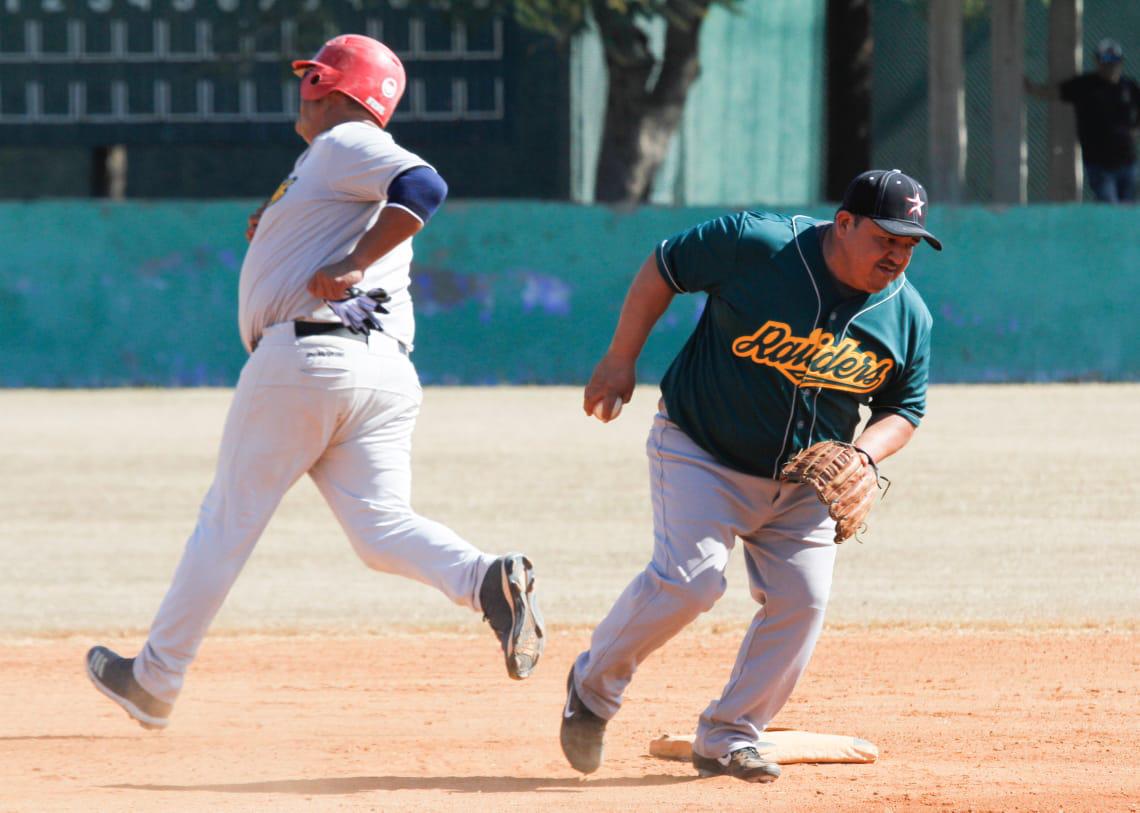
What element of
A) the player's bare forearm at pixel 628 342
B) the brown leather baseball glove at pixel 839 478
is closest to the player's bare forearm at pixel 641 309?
the player's bare forearm at pixel 628 342

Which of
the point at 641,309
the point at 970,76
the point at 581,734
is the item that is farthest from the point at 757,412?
the point at 970,76

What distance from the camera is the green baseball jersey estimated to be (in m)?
4.68

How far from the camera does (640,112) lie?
20016 mm

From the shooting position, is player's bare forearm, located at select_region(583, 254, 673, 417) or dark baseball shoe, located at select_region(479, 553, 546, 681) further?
dark baseball shoe, located at select_region(479, 553, 546, 681)

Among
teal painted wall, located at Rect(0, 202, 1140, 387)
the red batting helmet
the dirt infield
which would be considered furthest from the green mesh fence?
the red batting helmet

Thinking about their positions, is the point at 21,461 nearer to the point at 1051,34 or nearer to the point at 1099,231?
the point at 1099,231

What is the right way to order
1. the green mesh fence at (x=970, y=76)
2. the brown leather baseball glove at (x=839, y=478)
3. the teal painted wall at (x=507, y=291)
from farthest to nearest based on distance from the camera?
the green mesh fence at (x=970, y=76) → the teal painted wall at (x=507, y=291) → the brown leather baseball glove at (x=839, y=478)

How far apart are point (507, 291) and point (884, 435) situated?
458 inches

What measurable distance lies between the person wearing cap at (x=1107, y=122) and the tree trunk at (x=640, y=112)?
12.8 ft

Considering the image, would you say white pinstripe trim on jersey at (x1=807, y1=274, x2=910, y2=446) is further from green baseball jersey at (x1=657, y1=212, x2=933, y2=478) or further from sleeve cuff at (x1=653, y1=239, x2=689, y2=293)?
sleeve cuff at (x1=653, y1=239, x2=689, y2=293)

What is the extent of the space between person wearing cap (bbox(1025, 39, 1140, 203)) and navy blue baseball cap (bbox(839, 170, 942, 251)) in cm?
1435

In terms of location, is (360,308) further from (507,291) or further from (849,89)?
(849,89)

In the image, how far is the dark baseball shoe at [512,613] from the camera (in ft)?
16.4

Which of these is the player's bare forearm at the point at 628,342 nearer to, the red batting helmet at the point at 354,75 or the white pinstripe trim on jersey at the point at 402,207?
the white pinstripe trim on jersey at the point at 402,207
